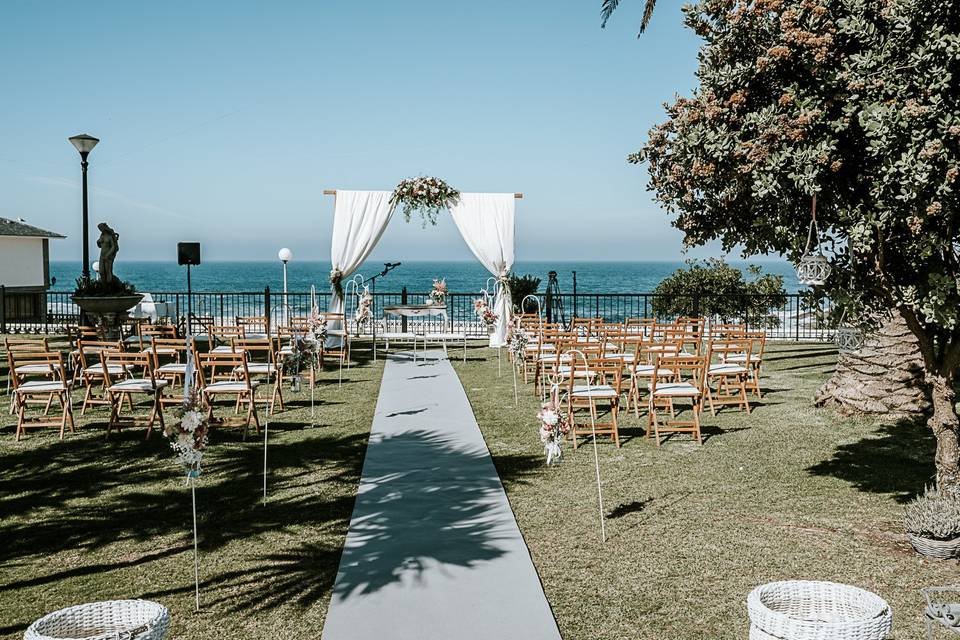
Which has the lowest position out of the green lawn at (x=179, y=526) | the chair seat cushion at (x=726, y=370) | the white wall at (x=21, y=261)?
the green lawn at (x=179, y=526)

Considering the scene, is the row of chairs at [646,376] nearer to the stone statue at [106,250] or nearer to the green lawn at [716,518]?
the green lawn at [716,518]

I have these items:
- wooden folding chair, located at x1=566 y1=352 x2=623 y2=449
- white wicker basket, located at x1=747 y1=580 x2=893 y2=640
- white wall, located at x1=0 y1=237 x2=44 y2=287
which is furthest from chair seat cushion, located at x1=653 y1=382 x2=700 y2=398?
white wall, located at x1=0 y1=237 x2=44 y2=287

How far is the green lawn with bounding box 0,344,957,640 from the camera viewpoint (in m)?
4.34

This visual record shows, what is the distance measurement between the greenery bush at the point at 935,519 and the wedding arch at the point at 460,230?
36.4 feet

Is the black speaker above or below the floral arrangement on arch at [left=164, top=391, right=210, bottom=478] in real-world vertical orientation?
above

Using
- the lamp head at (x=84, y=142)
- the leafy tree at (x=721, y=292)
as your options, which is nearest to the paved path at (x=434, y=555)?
the lamp head at (x=84, y=142)

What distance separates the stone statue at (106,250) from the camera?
14.7 meters

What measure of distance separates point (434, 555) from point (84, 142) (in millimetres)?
12452

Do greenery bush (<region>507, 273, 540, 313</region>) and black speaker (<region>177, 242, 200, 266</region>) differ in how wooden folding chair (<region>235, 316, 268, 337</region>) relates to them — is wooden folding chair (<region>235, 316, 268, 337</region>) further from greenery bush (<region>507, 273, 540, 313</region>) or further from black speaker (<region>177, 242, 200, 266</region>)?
greenery bush (<region>507, 273, 540, 313</region>)

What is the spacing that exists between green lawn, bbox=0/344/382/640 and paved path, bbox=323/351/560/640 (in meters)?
0.17

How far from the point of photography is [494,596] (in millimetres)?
4352

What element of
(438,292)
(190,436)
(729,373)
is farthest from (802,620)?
(438,292)

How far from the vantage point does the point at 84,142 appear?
14531mm

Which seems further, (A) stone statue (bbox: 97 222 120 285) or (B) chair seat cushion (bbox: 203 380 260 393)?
(A) stone statue (bbox: 97 222 120 285)
